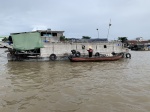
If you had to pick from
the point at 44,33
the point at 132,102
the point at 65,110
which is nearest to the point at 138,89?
the point at 132,102

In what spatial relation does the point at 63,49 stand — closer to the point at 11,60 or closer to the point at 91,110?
the point at 11,60

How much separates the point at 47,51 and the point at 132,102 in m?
19.8

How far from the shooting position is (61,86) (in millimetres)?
11297

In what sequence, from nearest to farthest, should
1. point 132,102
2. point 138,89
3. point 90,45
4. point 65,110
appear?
point 65,110 → point 132,102 → point 138,89 → point 90,45

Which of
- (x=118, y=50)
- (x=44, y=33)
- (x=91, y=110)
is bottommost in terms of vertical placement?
(x=91, y=110)

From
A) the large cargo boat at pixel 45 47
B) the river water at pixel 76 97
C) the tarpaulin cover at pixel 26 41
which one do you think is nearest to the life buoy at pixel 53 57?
the large cargo boat at pixel 45 47

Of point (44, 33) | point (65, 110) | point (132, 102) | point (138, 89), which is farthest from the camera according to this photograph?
point (44, 33)

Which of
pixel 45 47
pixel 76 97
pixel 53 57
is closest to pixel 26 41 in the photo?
pixel 45 47

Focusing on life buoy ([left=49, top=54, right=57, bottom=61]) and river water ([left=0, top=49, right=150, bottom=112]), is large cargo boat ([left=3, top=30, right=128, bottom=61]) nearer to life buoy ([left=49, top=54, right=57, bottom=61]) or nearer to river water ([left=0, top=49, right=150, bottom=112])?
life buoy ([left=49, top=54, right=57, bottom=61])

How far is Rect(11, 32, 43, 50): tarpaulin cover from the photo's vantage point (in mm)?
25484

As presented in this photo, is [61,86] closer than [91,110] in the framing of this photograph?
No

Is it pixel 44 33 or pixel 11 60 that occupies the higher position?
pixel 44 33

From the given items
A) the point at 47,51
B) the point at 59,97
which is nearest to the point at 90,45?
the point at 47,51

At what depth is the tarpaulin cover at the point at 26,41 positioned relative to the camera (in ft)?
83.6
